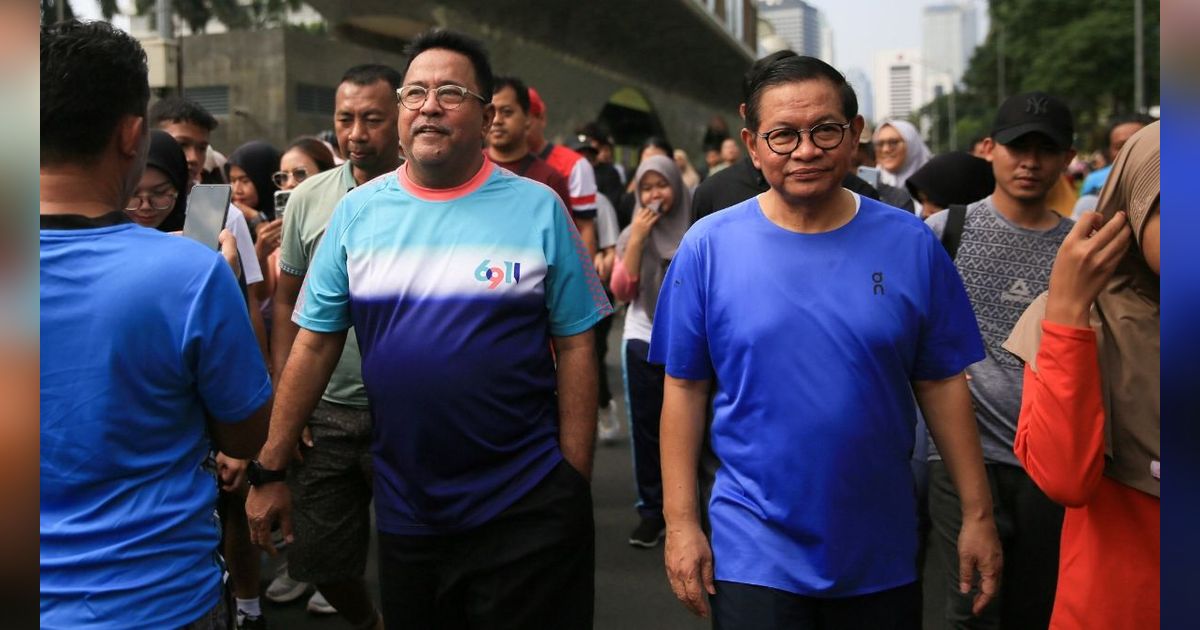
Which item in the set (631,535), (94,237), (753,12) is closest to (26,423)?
(94,237)

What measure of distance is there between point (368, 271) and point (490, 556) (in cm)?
83

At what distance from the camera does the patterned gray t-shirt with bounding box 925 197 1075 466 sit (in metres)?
3.54

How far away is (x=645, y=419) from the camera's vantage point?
5723 millimetres

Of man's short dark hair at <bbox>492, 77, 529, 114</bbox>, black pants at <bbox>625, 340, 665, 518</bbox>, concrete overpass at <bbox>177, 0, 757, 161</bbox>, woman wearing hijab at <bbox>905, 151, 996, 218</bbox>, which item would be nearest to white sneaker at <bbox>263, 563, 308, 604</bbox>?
black pants at <bbox>625, 340, 665, 518</bbox>

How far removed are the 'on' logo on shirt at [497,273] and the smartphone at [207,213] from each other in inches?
31.0

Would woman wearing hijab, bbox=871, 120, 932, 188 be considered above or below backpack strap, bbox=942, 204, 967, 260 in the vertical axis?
above

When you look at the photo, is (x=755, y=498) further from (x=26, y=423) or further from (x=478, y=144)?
(x=26, y=423)

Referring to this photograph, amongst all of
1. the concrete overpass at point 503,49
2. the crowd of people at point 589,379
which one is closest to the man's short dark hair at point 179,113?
the crowd of people at point 589,379

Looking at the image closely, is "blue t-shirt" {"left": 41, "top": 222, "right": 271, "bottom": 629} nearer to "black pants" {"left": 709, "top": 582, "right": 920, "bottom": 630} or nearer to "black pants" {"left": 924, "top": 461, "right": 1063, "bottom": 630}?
"black pants" {"left": 709, "top": 582, "right": 920, "bottom": 630}

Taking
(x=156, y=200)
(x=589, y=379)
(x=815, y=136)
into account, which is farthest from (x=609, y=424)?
(x=815, y=136)

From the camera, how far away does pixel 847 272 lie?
2508 mm

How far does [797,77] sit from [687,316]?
Result: 0.62 m

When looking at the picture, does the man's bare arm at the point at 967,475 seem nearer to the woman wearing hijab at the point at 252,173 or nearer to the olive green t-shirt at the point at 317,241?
the olive green t-shirt at the point at 317,241

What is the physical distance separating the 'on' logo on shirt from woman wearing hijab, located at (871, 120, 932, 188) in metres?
4.69
